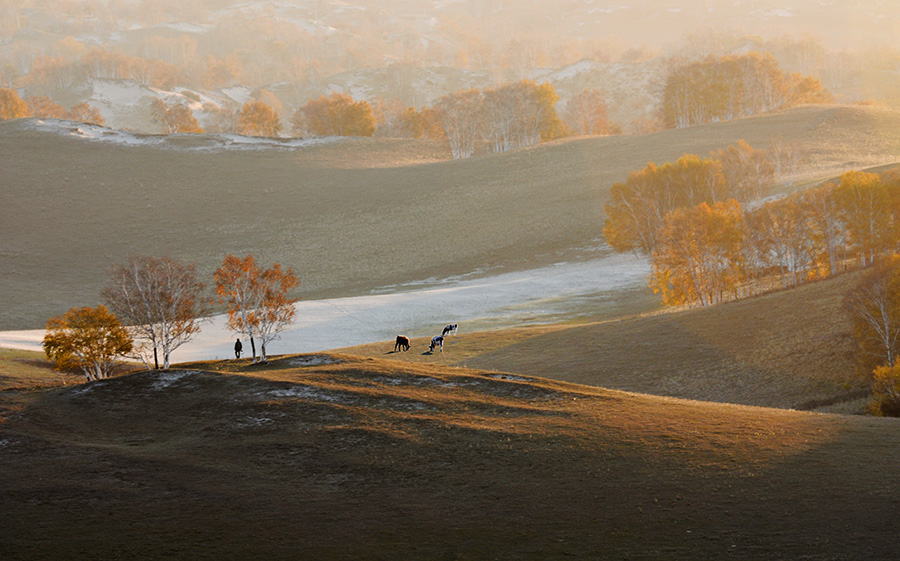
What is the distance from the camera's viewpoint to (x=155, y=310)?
36.2 m

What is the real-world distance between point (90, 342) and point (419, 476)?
86.3 feet

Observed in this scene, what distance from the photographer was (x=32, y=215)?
10488cm

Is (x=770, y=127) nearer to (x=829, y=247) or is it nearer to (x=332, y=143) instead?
(x=829, y=247)

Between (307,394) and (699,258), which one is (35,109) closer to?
(699,258)

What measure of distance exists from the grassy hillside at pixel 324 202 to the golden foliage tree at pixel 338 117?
99.4 ft

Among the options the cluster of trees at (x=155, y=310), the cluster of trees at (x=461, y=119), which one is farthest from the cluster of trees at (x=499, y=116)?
the cluster of trees at (x=155, y=310)

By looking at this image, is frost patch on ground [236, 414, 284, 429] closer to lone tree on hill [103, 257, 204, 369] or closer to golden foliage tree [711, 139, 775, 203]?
lone tree on hill [103, 257, 204, 369]

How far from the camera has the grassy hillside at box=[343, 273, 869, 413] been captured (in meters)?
33.8

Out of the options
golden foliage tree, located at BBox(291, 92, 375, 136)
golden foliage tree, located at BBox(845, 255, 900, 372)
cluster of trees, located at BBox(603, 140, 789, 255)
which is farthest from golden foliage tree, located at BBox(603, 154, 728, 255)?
golden foliage tree, located at BBox(291, 92, 375, 136)

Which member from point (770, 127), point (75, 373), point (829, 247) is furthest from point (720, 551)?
point (770, 127)

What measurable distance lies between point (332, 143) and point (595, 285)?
99.8 m

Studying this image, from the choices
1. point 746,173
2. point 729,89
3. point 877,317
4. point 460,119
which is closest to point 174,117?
point 460,119

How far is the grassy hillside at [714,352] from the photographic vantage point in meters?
33.8

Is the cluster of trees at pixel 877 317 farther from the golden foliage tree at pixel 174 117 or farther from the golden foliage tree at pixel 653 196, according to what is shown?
the golden foliage tree at pixel 174 117
